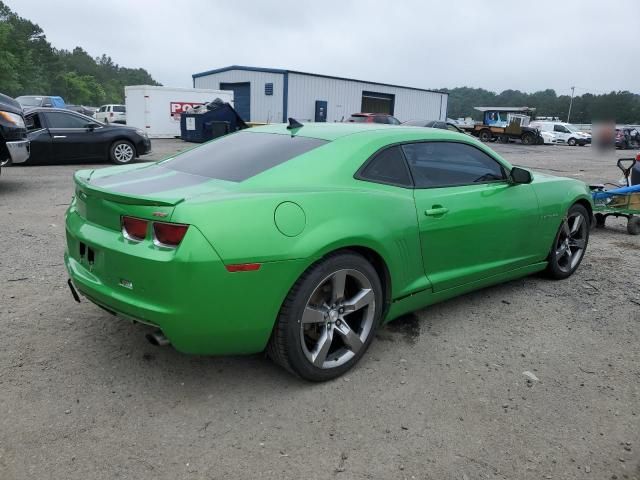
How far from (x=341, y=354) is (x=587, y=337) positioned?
6.13ft

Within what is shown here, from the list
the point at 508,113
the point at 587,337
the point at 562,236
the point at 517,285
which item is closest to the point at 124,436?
the point at 587,337

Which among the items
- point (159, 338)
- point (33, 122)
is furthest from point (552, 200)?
point (33, 122)

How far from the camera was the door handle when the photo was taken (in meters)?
3.36

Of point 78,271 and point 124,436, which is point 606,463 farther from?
point 78,271

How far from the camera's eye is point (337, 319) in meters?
2.99

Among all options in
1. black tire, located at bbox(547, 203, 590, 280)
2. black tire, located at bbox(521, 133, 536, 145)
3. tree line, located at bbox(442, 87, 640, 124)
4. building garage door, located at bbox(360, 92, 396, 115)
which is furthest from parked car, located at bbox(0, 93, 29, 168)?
black tire, located at bbox(521, 133, 536, 145)

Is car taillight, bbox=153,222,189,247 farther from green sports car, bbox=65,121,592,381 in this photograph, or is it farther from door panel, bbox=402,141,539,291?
door panel, bbox=402,141,539,291

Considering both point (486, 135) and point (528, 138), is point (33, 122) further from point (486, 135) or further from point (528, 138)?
point (486, 135)

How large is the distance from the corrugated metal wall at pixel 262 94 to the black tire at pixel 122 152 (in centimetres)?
1772

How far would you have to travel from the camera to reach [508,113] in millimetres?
36000

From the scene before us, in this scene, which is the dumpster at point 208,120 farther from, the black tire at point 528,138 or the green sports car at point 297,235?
the black tire at point 528,138

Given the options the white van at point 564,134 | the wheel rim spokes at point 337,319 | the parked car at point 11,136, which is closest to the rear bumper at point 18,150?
the parked car at point 11,136

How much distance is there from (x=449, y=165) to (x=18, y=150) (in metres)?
6.71

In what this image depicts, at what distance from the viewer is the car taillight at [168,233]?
246 centimetres
